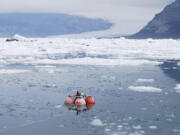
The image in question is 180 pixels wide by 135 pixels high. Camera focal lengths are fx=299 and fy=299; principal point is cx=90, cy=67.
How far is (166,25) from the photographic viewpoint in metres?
163

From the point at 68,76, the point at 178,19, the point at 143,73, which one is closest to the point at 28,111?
the point at 68,76

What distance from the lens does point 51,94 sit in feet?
49.5

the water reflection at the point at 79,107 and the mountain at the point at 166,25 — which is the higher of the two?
the mountain at the point at 166,25

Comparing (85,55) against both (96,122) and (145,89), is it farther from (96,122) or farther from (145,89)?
(96,122)

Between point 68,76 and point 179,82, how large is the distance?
7.49m

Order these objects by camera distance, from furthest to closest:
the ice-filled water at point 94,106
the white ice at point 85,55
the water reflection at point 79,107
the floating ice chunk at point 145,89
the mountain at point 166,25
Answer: the mountain at point 166,25 < the white ice at point 85,55 < the floating ice chunk at point 145,89 < the water reflection at point 79,107 < the ice-filled water at point 94,106

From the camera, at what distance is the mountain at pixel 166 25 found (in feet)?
516

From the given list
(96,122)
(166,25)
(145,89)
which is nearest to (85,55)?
(145,89)

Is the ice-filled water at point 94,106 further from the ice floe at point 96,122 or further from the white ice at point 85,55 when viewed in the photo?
the white ice at point 85,55

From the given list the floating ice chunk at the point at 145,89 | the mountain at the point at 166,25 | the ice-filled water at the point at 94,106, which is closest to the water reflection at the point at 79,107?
the ice-filled water at the point at 94,106

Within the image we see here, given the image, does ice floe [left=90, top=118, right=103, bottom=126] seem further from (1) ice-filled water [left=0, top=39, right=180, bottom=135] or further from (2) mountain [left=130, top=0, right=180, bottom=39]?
(2) mountain [left=130, top=0, right=180, bottom=39]

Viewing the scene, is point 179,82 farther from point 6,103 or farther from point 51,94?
point 6,103

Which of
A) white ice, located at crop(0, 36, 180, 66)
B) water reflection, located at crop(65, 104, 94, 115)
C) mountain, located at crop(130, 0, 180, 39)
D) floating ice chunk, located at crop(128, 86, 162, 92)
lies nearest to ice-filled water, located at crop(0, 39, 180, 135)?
floating ice chunk, located at crop(128, 86, 162, 92)

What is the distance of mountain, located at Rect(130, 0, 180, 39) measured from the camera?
15712cm
